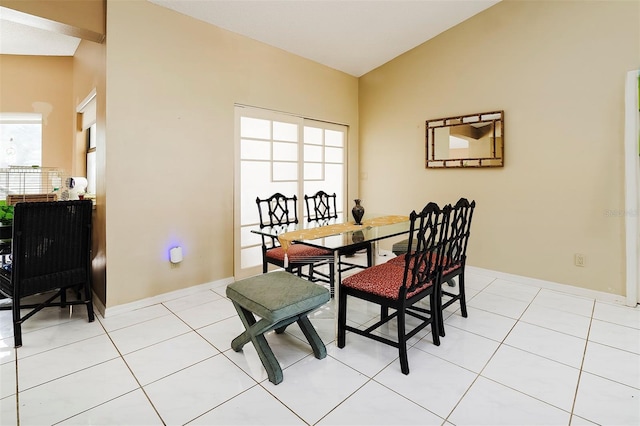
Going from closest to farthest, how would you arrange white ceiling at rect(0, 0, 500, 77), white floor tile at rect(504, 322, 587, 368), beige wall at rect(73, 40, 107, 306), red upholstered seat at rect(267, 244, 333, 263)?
white floor tile at rect(504, 322, 587, 368)
beige wall at rect(73, 40, 107, 306)
red upholstered seat at rect(267, 244, 333, 263)
white ceiling at rect(0, 0, 500, 77)

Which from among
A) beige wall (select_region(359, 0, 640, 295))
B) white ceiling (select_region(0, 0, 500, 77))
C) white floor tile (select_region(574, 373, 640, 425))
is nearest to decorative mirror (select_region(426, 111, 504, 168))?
beige wall (select_region(359, 0, 640, 295))

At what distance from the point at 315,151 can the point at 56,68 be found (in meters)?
3.66

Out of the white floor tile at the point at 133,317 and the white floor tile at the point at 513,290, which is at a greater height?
the white floor tile at the point at 513,290

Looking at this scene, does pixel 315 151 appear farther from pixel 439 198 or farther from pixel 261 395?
pixel 261 395

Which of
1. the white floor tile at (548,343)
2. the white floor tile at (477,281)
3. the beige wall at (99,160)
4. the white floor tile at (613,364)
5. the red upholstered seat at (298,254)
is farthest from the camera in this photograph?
the white floor tile at (477,281)

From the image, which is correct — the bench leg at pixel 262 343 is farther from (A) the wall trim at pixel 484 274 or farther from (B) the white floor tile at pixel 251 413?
(A) the wall trim at pixel 484 274

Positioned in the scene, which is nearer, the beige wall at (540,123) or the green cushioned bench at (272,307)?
the green cushioned bench at (272,307)

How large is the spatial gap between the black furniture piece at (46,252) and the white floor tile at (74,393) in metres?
0.71

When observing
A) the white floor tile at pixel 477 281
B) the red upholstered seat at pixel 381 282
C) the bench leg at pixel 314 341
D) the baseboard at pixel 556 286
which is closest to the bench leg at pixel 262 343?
the bench leg at pixel 314 341

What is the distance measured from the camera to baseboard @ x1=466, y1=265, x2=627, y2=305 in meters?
3.04

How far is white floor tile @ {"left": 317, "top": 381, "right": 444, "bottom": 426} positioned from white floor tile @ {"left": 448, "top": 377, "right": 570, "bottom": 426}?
0.15m

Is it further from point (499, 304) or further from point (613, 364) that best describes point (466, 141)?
point (613, 364)

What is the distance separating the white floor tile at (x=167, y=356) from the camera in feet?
6.40

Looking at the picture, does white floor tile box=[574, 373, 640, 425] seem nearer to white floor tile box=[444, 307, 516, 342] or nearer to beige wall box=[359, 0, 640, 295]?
white floor tile box=[444, 307, 516, 342]
